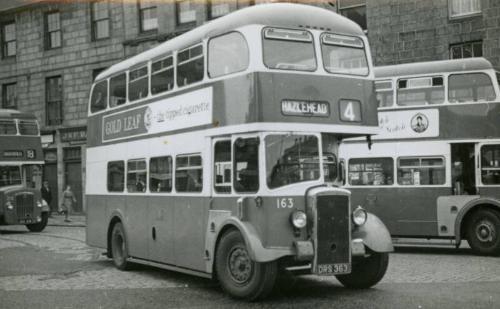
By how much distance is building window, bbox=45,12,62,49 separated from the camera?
35.0 meters

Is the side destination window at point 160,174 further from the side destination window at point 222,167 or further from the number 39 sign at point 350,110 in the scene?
the number 39 sign at point 350,110

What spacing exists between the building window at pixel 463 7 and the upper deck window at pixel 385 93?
8.29m

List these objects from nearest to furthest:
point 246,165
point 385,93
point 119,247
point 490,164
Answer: point 246,165, point 119,247, point 490,164, point 385,93

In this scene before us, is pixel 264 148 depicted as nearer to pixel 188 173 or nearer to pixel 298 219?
pixel 298 219

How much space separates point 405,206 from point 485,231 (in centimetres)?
185

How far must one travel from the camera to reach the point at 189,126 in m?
11.0

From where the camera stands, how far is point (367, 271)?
10.2 m

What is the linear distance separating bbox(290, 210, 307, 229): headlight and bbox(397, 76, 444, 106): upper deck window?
24.6 ft

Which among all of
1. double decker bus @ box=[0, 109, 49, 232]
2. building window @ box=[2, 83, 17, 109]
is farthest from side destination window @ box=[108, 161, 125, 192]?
building window @ box=[2, 83, 17, 109]

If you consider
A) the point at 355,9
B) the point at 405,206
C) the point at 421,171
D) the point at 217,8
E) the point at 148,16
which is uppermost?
the point at 148,16

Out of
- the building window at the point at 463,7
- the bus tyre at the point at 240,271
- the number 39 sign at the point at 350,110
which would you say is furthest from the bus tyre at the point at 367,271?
the building window at the point at 463,7

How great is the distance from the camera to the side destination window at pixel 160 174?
11.8 m

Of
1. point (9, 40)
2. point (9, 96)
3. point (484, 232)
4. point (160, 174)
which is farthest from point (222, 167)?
point (9, 40)

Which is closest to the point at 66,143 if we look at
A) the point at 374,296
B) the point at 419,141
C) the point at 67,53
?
the point at 67,53
